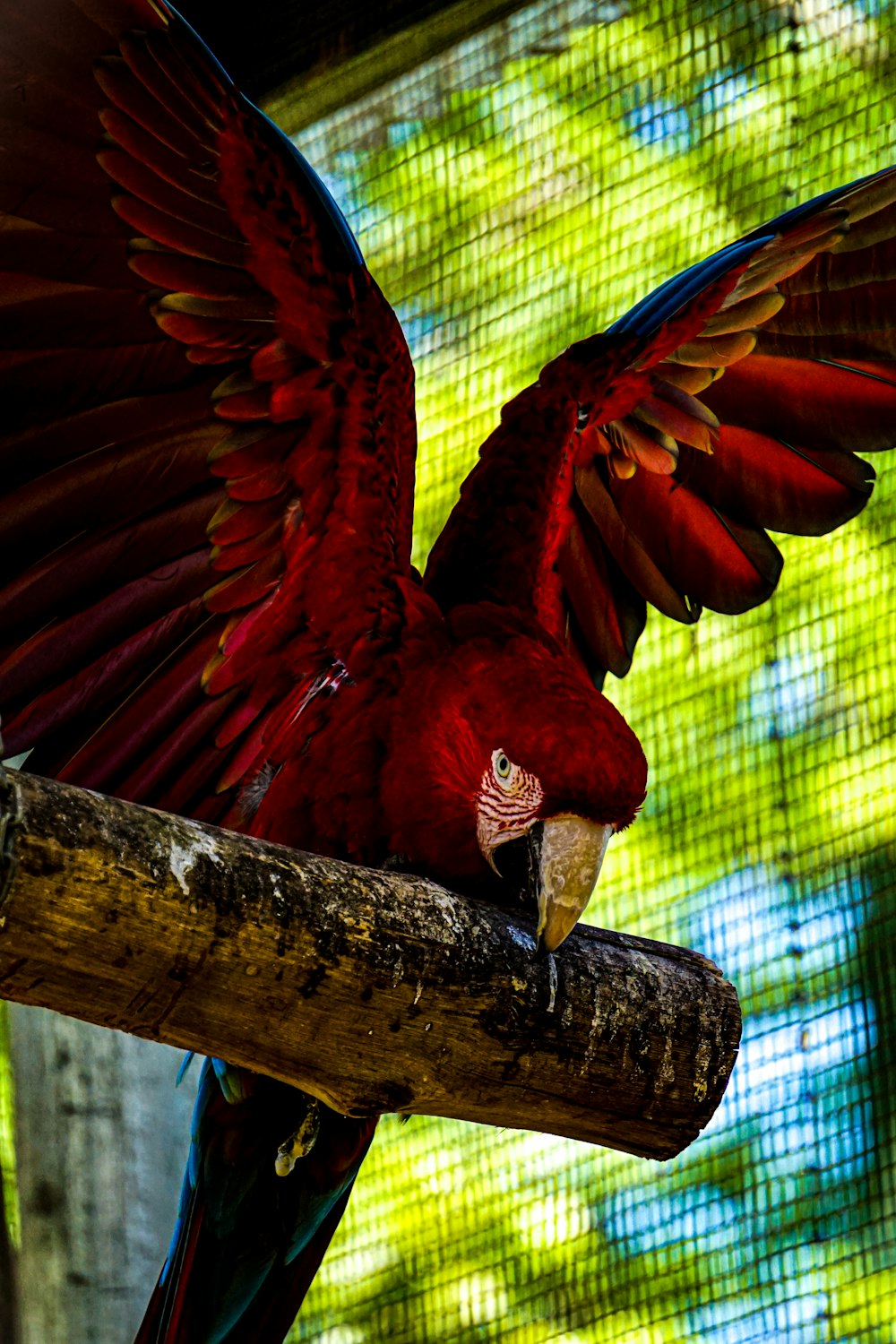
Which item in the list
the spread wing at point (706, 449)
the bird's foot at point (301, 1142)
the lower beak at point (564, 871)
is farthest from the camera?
the spread wing at point (706, 449)

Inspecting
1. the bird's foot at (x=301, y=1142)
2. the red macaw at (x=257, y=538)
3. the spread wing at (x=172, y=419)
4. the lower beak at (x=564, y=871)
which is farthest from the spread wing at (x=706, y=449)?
the bird's foot at (x=301, y=1142)

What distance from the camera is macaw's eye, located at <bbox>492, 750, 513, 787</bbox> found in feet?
3.67

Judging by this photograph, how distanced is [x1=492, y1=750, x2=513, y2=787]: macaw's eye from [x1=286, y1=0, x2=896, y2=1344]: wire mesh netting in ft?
1.49

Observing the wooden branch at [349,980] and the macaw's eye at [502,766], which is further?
the macaw's eye at [502,766]

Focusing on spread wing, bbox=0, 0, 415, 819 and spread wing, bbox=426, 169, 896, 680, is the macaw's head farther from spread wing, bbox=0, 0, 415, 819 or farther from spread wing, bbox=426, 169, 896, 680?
spread wing, bbox=426, 169, 896, 680

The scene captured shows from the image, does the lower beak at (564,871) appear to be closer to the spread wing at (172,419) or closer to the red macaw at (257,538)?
the red macaw at (257,538)

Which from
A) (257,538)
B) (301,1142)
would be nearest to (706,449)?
(257,538)

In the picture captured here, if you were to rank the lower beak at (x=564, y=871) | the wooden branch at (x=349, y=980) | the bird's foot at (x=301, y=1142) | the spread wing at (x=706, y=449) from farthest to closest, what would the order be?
the spread wing at (x=706, y=449) → the bird's foot at (x=301, y=1142) → the lower beak at (x=564, y=871) → the wooden branch at (x=349, y=980)

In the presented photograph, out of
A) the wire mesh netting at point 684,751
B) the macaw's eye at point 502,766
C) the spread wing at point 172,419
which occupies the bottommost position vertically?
the wire mesh netting at point 684,751

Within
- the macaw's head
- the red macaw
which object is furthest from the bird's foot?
the macaw's head

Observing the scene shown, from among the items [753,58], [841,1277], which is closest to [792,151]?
[753,58]

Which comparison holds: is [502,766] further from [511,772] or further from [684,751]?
[684,751]

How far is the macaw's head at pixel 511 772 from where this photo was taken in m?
1.08

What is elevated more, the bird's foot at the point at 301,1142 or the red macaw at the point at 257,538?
the red macaw at the point at 257,538
